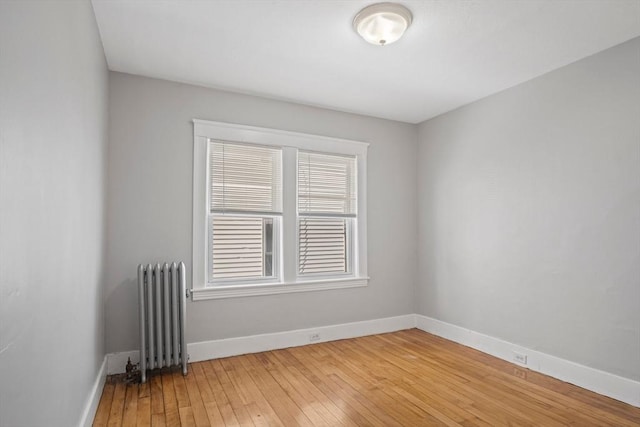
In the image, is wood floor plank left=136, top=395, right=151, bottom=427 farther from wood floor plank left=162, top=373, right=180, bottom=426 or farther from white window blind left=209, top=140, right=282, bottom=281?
white window blind left=209, top=140, right=282, bottom=281

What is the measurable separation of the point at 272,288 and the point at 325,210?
1095 mm

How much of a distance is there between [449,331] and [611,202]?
2172mm

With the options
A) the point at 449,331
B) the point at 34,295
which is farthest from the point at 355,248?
the point at 34,295

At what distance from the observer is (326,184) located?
4.38m

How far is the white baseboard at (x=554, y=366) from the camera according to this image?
2756 millimetres

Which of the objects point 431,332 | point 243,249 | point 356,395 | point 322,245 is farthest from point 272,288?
point 431,332

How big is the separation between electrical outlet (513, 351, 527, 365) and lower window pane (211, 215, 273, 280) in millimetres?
2555

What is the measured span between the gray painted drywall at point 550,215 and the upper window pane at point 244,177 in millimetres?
2052

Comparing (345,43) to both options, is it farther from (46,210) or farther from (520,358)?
(520,358)

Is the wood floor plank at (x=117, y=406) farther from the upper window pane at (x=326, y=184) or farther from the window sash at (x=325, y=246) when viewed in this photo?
the upper window pane at (x=326, y=184)

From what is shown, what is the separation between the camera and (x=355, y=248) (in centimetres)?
452

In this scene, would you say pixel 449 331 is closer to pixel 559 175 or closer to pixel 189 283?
pixel 559 175

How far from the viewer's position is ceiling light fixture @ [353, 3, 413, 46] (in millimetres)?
2373

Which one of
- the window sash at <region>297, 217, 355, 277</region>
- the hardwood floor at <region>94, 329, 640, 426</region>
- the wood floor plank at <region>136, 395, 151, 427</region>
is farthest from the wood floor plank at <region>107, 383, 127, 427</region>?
the window sash at <region>297, 217, 355, 277</region>
